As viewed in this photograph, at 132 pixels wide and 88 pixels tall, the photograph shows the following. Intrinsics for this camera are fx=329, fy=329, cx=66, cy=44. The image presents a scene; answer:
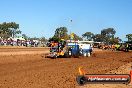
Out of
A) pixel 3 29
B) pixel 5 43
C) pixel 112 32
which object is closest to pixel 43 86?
pixel 5 43

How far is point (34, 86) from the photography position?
1260 cm

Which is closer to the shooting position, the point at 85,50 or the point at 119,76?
the point at 119,76

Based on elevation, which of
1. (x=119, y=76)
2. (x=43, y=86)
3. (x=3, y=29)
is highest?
(x=3, y=29)

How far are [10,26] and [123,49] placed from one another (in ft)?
198

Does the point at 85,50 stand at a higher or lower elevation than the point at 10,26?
lower

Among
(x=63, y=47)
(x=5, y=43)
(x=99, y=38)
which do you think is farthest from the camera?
(x=99, y=38)

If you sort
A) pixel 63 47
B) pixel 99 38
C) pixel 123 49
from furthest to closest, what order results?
pixel 99 38, pixel 123 49, pixel 63 47

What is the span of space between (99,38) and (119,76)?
16942 centimetres

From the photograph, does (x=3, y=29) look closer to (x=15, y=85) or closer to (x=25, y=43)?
(x=25, y=43)

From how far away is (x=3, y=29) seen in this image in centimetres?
11725

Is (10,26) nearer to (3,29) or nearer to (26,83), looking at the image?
(3,29)

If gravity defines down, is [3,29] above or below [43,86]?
above

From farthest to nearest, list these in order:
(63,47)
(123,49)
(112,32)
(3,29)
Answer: (112,32) → (3,29) → (123,49) → (63,47)

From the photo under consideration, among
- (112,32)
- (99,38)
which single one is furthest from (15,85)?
(112,32)
